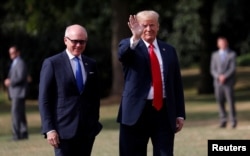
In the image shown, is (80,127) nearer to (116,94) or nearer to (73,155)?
(73,155)

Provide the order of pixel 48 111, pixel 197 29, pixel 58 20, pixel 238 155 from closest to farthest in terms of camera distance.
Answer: pixel 238 155
pixel 48 111
pixel 58 20
pixel 197 29

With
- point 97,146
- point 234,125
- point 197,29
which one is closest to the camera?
point 97,146

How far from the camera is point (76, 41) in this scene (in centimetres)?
822

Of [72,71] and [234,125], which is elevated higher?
[72,71]

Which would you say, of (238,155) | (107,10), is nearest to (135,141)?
(238,155)

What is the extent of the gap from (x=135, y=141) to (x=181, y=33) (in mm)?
51689

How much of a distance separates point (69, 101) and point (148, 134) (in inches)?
37.0

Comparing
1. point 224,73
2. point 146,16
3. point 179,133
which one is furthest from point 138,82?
point 224,73

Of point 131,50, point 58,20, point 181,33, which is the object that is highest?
point 131,50

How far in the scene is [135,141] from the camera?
8.48 metres

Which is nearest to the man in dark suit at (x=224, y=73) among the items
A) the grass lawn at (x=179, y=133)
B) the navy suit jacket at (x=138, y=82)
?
the grass lawn at (x=179, y=133)

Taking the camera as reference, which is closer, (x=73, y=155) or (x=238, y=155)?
(x=238, y=155)

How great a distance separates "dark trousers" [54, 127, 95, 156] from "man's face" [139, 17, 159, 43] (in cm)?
121

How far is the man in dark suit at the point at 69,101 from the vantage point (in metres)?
8.20
